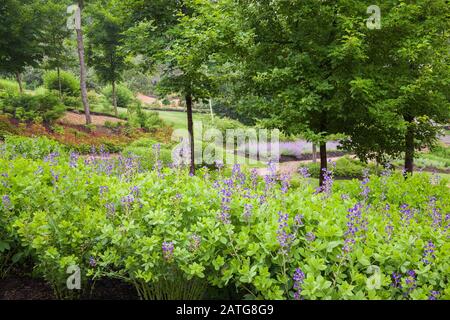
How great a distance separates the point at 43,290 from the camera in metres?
4.51

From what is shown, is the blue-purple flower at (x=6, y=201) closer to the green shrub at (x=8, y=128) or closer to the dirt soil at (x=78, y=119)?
the green shrub at (x=8, y=128)

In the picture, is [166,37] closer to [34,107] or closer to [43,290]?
[43,290]

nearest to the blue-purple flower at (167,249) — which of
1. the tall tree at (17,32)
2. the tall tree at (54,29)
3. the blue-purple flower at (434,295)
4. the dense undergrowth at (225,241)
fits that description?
the dense undergrowth at (225,241)

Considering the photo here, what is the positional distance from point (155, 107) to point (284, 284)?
44.0m

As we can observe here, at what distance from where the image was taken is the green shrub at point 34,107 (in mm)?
21911

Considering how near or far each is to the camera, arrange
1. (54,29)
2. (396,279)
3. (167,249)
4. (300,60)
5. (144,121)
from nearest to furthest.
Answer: (396,279), (167,249), (300,60), (54,29), (144,121)

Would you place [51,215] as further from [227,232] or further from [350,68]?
[350,68]

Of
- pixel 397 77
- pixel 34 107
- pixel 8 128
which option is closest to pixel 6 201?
pixel 397 77

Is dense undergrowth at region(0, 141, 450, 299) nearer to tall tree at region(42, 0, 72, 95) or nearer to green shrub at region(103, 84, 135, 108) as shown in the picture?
tall tree at region(42, 0, 72, 95)

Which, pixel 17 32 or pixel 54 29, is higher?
pixel 54 29

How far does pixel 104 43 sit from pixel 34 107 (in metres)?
7.37

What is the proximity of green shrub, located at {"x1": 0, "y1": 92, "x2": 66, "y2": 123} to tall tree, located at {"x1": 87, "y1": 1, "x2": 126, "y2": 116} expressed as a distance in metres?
5.10
